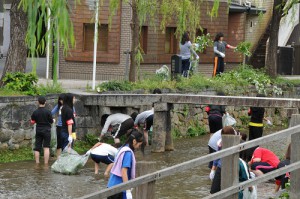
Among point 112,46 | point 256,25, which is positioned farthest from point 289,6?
point 256,25

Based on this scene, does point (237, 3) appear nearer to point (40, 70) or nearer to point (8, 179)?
point (40, 70)

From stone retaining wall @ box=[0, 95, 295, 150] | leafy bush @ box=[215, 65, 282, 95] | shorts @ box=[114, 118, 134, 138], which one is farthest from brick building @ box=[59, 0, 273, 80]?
shorts @ box=[114, 118, 134, 138]

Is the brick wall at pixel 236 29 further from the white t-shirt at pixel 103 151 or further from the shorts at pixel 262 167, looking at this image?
the shorts at pixel 262 167

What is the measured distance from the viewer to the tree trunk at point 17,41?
66.1 feet

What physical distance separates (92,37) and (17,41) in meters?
8.10

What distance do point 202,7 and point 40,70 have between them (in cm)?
605

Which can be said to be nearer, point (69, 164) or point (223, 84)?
point (69, 164)

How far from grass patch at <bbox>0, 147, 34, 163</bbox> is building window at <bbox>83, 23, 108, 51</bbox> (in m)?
9.43

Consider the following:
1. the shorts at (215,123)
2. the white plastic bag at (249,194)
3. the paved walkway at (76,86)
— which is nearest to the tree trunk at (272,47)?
the paved walkway at (76,86)

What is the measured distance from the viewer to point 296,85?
28.5 m

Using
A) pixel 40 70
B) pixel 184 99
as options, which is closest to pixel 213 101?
pixel 184 99

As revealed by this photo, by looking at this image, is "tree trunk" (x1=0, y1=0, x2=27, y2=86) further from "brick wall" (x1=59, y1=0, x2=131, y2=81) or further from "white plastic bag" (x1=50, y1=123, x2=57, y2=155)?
"brick wall" (x1=59, y1=0, x2=131, y2=81)

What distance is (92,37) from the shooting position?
2844 cm

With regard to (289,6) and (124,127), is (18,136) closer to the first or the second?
(124,127)
